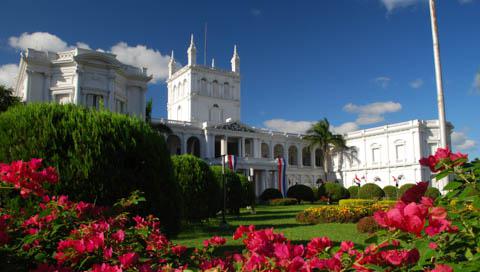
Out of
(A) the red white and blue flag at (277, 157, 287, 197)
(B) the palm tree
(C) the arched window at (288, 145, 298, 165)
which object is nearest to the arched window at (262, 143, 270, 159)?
(C) the arched window at (288, 145, 298, 165)

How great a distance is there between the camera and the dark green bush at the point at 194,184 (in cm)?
1512

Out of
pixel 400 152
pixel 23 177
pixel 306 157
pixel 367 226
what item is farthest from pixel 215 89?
pixel 23 177

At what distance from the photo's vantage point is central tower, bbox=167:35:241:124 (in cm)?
5553

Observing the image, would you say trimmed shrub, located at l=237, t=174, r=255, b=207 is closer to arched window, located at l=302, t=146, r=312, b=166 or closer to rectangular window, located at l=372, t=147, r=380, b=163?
rectangular window, located at l=372, t=147, r=380, b=163

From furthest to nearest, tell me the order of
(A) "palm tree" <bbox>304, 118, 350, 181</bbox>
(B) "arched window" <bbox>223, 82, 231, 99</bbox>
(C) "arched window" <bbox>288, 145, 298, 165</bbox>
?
(C) "arched window" <bbox>288, 145, 298, 165</bbox> → (B) "arched window" <bbox>223, 82, 231, 99</bbox> → (A) "palm tree" <bbox>304, 118, 350, 181</bbox>

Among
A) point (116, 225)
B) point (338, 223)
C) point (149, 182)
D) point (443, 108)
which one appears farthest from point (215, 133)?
point (116, 225)

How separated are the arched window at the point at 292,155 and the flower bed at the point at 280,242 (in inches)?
2276

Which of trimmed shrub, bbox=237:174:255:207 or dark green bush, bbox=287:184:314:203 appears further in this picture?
dark green bush, bbox=287:184:314:203

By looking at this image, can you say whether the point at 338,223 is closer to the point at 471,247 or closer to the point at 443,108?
the point at 443,108

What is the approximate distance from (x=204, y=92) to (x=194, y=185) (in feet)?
138

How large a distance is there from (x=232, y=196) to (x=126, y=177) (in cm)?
1470

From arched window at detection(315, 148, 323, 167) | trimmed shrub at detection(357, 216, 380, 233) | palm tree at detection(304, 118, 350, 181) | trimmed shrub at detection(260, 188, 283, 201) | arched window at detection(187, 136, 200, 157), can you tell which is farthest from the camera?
arched window at detection(315, 148, 323, 167)

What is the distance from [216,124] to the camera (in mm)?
49344

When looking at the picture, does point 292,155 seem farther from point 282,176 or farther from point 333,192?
point 282,176
